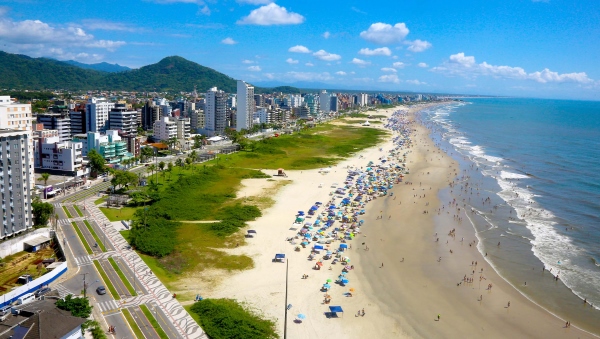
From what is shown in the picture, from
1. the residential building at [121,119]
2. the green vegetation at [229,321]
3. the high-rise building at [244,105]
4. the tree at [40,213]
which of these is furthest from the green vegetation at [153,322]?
the high-rise building at [244,105]

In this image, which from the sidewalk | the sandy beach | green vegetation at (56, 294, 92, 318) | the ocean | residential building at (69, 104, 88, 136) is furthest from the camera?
residential building at (69, 104, 88, 136)

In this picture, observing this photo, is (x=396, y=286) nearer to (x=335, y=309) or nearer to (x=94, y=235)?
(x=335, y=309)

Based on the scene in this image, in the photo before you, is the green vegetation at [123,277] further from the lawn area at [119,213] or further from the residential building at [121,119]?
the residential building at [121,119]

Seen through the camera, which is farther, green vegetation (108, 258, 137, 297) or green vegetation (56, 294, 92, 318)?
green vegetation (108, 258, 137, 297)

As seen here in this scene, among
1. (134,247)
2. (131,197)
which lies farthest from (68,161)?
(134,247)

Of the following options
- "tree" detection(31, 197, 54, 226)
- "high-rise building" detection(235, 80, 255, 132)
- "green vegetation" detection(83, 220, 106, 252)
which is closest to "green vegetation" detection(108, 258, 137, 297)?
"green vegetation" detection(83, 220, 106, 252)

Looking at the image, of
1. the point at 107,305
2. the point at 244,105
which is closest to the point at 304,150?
the point at 244,105

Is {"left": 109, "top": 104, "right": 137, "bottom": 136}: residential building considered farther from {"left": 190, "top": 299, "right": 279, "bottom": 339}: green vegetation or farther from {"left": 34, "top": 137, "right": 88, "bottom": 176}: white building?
{"left": 190, "top": 299, "right": 279, "bottom": 339}: green vegetation
